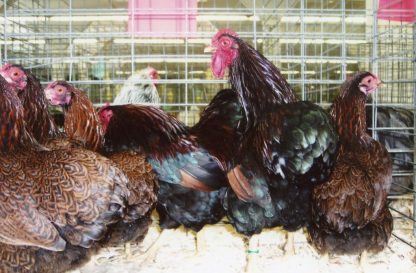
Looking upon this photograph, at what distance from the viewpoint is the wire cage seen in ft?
10.9

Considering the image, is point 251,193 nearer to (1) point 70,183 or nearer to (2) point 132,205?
(2) point 132,205

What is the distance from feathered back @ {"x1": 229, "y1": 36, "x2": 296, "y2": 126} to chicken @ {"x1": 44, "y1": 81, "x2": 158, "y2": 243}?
76cm

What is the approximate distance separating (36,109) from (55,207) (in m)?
1.35

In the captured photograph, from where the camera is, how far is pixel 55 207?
73.1 inches

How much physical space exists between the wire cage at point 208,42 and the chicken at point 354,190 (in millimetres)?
522

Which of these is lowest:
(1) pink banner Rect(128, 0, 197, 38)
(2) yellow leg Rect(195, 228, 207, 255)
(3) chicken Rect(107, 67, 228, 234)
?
(2) yellow leg Rect(195, 228, 207, 255)

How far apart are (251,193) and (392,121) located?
244 centimetres

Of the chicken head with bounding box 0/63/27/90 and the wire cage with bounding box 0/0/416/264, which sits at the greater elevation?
the wire cage with bounding box 0/0/416/264

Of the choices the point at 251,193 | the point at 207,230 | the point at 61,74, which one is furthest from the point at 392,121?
the point at 61,74

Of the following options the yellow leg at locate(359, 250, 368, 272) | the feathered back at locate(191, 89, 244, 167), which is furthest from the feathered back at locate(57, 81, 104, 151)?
the yellow leg at locate(359, 250, 368, 272)

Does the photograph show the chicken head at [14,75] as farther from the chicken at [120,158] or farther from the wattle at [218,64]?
the wattle at [218,64]

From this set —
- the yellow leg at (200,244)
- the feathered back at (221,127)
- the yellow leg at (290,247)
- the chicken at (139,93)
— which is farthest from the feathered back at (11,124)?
the chicken at (139,93)

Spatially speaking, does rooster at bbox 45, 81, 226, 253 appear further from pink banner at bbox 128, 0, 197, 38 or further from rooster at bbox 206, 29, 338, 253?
pink banner at bbox 128, 0, 197, 38

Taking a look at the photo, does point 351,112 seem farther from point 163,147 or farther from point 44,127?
point 44,127
